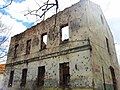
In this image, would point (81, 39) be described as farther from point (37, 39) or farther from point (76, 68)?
point (37, 39)

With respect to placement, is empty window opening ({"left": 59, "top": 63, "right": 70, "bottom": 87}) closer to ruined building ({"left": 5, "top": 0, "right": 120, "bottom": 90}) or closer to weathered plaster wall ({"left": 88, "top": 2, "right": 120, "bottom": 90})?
ruined building ({"left": 5, "top": 0, "right": 120, "bottom": 90})

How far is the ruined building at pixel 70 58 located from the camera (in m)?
8.47

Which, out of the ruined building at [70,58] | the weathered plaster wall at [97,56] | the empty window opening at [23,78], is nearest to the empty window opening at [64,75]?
the ruined building at [70,58]

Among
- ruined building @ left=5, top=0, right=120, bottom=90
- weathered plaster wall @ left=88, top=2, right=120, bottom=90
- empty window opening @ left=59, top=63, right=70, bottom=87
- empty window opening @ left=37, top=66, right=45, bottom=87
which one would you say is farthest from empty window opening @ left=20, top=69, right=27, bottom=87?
weathered plaster wall @ left=88, top=2, right=120, bottom=90

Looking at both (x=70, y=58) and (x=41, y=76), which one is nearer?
(x=70, y=58)

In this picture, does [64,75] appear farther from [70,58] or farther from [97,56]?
[97,56]

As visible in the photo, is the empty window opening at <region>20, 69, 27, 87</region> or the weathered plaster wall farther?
the empty window opening at <region>20, 69, 27, 87</region>

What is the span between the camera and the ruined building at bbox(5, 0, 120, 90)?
847 cm

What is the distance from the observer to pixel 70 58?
9320 millimetres

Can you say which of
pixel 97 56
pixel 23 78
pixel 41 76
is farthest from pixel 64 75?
pixel 23 78

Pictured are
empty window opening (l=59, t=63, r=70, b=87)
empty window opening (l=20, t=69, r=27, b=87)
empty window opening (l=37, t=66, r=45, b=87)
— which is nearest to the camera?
empty window opening (l=59, t=63, r=70, b=87)

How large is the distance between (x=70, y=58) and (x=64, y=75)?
1.31 metres

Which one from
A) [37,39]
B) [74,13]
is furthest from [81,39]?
[37,39]

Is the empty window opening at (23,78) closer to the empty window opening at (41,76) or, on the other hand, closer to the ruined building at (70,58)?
the ruined building at (70,58)
